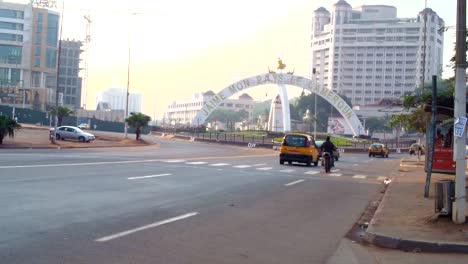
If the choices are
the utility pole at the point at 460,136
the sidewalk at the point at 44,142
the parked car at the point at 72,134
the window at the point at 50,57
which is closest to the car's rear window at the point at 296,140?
the sidewalk at the point at 44,142

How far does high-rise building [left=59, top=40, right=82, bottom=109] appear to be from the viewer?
14700cm

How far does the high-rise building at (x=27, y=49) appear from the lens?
384ft

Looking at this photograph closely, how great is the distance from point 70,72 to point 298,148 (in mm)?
125037

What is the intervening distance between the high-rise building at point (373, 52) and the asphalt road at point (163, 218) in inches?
6670

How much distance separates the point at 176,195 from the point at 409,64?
182558 mm

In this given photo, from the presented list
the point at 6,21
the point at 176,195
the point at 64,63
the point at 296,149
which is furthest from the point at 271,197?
the point at 64,63

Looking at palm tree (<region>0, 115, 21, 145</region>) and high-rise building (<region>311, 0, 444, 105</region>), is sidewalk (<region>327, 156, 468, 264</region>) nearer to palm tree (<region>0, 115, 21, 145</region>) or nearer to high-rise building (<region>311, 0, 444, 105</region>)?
palm tree (<region>0, 115, 21, 145</region>)

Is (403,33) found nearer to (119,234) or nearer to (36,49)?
(36,49)

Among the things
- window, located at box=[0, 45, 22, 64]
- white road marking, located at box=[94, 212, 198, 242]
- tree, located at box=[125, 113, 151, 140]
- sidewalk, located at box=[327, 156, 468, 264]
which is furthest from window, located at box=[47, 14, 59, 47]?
sidewalk, located at box=[327, 156, 468, 264]

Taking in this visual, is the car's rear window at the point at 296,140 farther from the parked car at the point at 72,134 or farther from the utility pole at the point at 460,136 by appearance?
the parked car at the point at 72,134

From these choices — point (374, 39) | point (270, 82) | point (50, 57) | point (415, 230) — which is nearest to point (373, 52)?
point (374, 39)

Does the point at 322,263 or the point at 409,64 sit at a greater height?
the point at 409,64

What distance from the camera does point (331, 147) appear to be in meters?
28.6

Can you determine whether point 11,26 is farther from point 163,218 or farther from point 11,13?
point 163,218
